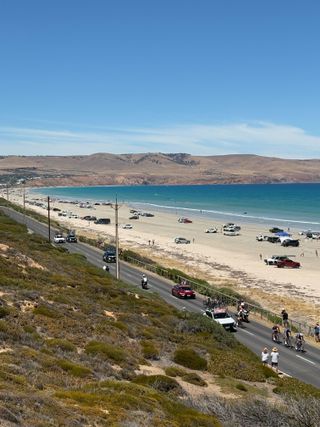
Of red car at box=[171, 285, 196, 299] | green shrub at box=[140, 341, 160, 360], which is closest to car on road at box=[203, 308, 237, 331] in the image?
red car at box=[171, 285, 196, 299]

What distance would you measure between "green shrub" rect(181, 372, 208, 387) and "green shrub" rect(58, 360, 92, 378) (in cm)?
Answer: 424

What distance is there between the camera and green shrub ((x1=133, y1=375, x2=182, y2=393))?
55.6 ft

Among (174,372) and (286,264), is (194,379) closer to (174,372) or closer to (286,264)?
(174,372)

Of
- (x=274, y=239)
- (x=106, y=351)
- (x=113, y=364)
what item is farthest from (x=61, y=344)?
(x=274, y=239)

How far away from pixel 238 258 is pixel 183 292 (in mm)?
30930

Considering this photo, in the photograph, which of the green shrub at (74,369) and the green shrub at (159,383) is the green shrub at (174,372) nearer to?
the green shrub at (159,383)

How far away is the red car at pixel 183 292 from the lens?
141 ft

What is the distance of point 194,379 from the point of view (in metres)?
19.0

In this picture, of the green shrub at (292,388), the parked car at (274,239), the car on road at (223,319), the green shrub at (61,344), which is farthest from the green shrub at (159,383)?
the parked car at (274,239)

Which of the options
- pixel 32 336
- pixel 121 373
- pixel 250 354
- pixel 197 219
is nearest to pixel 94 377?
pixel 121 373

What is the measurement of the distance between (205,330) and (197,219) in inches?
4485

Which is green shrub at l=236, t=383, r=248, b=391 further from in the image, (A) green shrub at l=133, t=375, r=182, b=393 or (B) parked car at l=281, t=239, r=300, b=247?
(B) parked car at l=281, t=239, r=300, b=247

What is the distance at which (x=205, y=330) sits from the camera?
2844 centimetres

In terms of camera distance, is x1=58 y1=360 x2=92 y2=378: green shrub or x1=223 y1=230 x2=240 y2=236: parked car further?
x1=223 y1=230 x2=240 y2=236: parked car
